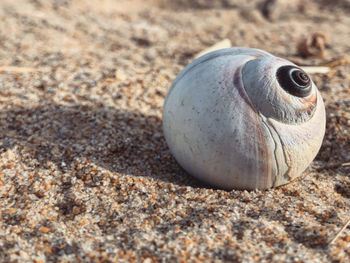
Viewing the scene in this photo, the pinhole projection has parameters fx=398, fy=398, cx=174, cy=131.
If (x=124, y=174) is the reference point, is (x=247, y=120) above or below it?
above

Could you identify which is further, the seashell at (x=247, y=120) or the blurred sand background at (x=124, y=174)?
the seashell at (x=247, y=120)

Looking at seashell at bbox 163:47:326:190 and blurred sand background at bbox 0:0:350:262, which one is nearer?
blurred sand background at bbox 0:0:350:262

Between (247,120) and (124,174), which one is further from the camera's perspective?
(124,174)

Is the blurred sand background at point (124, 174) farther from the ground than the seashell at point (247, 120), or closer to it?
closer to it

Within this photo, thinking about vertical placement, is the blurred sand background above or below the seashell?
below
